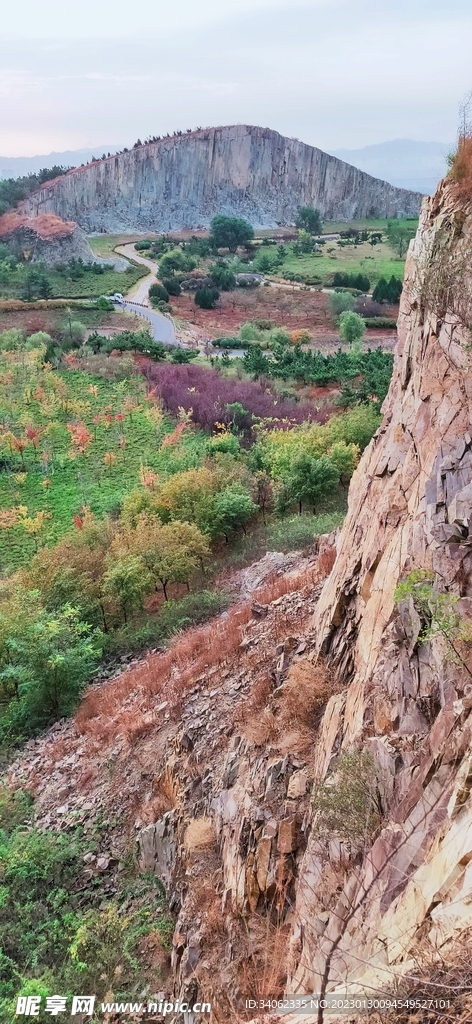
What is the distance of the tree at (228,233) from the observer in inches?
2292

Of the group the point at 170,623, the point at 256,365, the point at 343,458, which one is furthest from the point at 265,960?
the point at 256,365

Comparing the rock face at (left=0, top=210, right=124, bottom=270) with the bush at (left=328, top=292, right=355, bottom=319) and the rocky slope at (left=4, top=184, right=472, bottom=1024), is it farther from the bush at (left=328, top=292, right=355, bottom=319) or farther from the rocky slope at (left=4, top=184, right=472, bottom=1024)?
the rocky slope at (left=4, top=184, right=472, bottom=1024)

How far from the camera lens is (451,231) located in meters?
5.64

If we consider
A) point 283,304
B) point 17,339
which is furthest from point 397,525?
point 283,304

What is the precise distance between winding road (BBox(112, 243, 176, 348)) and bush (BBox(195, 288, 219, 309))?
385 centimetres

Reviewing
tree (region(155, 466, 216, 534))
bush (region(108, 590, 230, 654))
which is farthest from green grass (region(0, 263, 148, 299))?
bush (region(108, 590, 230, 654))

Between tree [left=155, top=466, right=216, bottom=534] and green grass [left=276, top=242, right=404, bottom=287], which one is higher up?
green grass [left=276, top=242, right=404, bottom=287]

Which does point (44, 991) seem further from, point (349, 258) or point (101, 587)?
point (349, 258)

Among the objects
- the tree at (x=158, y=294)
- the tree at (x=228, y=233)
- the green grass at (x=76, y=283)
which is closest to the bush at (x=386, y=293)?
the tree at (x=158, y=294)

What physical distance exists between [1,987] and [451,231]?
847 centimetres

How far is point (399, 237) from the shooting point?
56844 mm

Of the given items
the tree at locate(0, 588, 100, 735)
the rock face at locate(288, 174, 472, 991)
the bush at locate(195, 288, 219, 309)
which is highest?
the bush at locate(195, 288, 219, 309)

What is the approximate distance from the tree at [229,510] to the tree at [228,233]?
50.2 metres

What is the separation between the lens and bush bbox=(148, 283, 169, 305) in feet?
143
